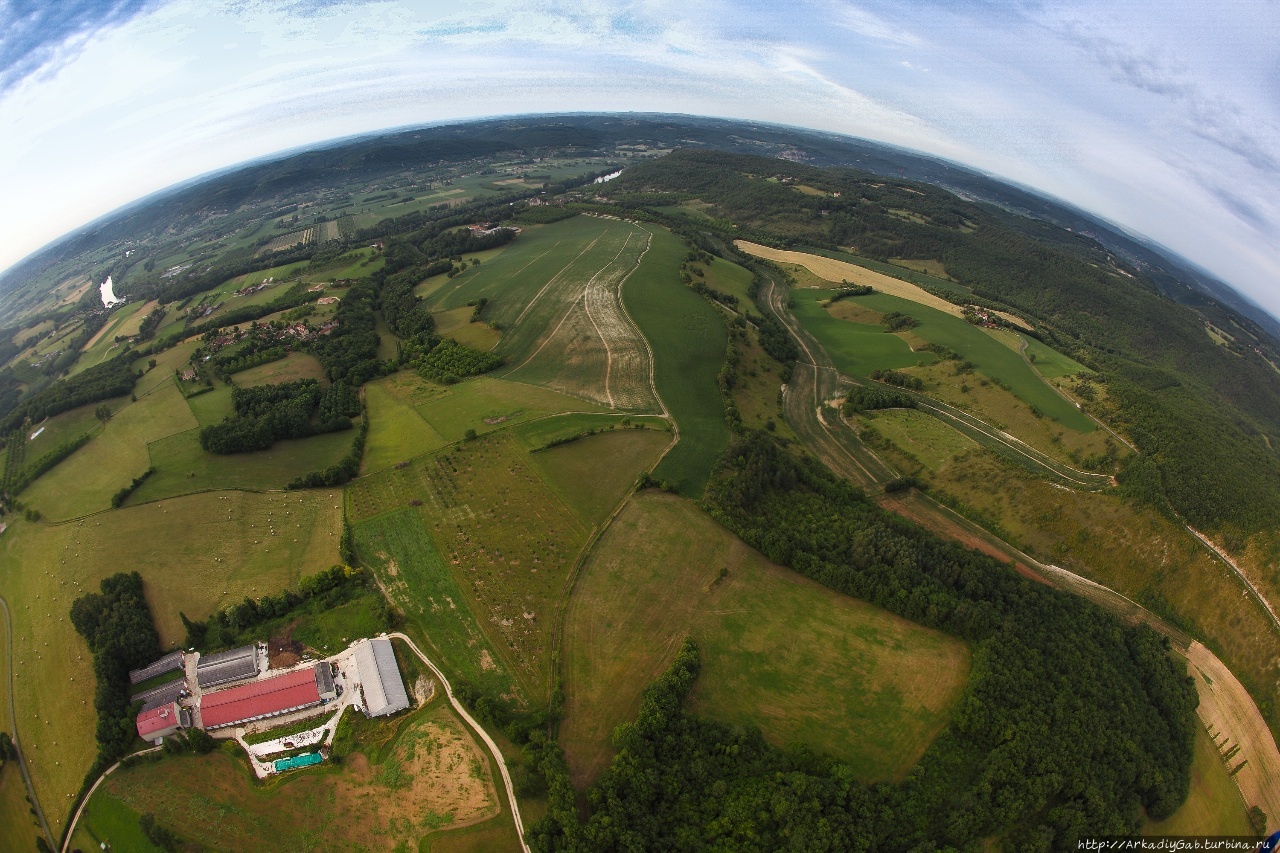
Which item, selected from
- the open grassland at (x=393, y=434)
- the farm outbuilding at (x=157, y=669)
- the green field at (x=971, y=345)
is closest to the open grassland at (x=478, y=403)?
the open grassland at (x=393, y=434)

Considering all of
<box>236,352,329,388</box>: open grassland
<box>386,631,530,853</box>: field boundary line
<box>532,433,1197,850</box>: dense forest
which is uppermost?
<box>532,433,1197,850</box>: dense forest

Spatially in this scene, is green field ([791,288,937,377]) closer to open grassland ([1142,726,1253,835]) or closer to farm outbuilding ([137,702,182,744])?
open grassland ([1142,726,1253,835])

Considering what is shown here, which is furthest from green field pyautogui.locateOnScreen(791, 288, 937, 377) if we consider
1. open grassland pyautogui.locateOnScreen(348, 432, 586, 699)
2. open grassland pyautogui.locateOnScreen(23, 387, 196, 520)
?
open grassland pyautogui.locateOnScreen(23, 387, 196, 520)

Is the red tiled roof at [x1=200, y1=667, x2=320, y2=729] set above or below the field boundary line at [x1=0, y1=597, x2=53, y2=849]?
above

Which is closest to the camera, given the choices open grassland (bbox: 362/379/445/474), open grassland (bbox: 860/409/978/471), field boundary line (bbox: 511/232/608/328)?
open grassland (bbox: 362/379/445/474)

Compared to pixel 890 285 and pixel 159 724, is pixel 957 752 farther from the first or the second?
pixel 890 285

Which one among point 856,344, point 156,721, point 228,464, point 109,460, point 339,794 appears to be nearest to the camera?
point 339,794

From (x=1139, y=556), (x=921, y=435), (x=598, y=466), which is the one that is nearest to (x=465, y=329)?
(x=598, y=466)
